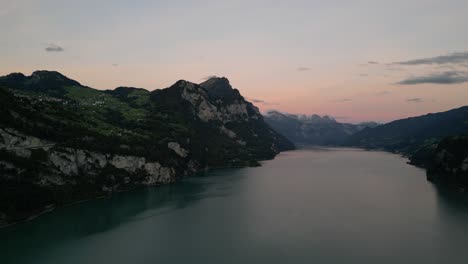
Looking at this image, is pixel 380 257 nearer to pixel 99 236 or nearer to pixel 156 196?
pixel 99 236

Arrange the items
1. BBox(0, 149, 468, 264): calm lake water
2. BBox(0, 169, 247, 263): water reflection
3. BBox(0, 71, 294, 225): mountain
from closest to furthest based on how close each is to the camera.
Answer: BBox(0, 149, 468, 264): calm lake water → BBox(0, 169, 247, 263): water reflection → BBox(0, 71, 294, 225): mountain

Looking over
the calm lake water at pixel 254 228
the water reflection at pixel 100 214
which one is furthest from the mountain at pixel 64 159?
the calm lake water at pixel 254 228

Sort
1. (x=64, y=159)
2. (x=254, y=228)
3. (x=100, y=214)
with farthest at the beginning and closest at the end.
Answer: (x=64, y=159) < (x=100, y=214) < (x=254, y=228)

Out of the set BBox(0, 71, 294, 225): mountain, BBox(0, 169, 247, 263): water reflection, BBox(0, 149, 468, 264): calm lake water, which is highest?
BBox(0, 71, 294, 225): mountain

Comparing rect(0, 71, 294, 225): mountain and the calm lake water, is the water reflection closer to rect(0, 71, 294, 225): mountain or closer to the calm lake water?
the calm lake water

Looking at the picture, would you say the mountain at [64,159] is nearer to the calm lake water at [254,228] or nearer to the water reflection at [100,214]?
the water reflection at [100,214]

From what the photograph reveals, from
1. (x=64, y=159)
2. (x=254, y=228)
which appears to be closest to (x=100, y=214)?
(x=64, y=159)

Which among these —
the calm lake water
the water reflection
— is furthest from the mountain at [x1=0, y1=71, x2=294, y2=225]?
the calm lake water

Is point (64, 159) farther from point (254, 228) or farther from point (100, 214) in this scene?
point (254, 228)
